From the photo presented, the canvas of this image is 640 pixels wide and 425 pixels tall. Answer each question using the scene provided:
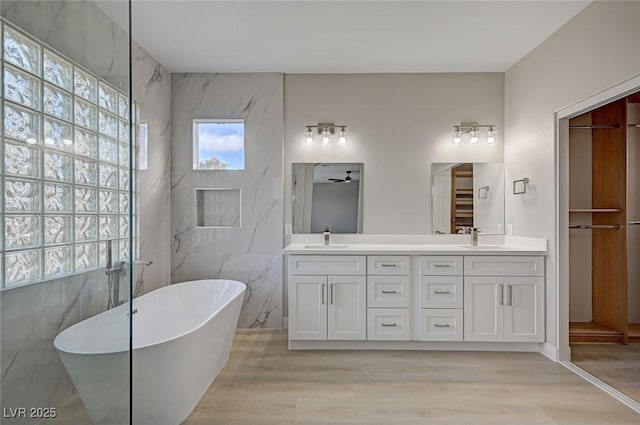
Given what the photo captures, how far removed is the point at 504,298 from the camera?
3182mm

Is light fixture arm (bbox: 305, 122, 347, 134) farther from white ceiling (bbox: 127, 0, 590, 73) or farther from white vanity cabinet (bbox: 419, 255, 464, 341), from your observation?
white vanity cabinet (bbox: 419, 255, 464, 341)

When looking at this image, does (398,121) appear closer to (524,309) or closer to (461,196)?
(461,196)

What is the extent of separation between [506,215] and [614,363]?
1.50 meters

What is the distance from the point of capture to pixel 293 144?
3896 millimetres

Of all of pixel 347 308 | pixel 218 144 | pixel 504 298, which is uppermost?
pixel 218 144

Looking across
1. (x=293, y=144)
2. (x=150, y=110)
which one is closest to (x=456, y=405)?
(x=293, y=144)

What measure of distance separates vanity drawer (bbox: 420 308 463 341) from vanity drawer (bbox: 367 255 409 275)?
15.6 inches

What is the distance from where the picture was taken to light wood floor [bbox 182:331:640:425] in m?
2.21

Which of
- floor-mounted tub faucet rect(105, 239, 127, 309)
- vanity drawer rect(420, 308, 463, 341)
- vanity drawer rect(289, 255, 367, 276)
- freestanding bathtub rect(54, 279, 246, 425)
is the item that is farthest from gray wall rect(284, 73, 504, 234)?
floor-mounted tub faucet rect(105, 239, 127, 309)

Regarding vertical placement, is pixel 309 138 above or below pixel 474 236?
above

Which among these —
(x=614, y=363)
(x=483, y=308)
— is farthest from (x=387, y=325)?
(x=614, y=363)

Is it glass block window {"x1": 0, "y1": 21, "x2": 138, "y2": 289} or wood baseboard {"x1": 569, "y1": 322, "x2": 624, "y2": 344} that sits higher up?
glass block window {"x1": 0, "y1": 21, "x2": 138, "y2": 289}

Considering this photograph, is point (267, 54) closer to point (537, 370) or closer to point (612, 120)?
point (612, 120)

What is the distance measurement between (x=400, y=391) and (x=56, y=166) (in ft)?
7.69
